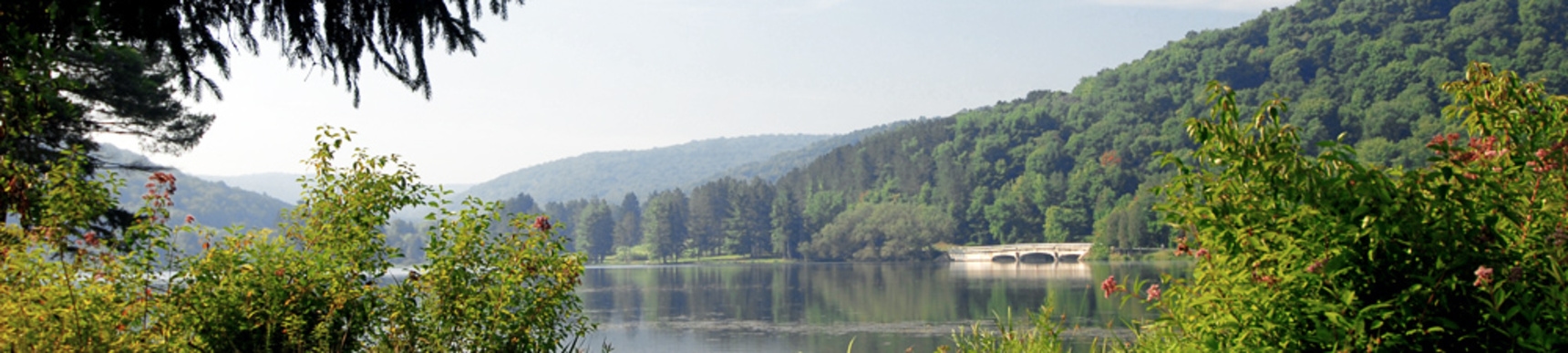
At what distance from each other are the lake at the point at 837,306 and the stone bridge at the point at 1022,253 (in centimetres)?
1011

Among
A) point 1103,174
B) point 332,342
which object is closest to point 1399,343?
point 332,342

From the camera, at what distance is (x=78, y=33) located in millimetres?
4422

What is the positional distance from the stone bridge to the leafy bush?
97194mm

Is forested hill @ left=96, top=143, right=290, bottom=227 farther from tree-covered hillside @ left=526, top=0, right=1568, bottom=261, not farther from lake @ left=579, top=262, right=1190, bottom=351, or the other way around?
lake @ left=579, top=262, right=1190, bottom=351

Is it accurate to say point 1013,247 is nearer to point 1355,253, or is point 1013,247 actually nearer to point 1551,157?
point 1551,157

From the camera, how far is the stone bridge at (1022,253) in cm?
9950

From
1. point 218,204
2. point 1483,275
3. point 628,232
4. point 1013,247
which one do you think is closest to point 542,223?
point 1483,275

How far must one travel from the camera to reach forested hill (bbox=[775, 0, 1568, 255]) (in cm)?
10888

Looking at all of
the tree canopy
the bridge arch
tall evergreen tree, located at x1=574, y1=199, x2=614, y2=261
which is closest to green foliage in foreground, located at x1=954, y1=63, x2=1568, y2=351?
the tree canopy

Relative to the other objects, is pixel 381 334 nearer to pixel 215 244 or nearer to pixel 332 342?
pixel 332 342

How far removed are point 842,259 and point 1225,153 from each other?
119 meters

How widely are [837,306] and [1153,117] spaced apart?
3615 inches

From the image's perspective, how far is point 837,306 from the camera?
51000 millimetres

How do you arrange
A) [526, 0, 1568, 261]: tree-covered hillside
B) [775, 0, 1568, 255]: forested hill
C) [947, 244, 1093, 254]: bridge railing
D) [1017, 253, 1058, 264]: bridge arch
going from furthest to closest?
1. [526, 0, 1568, 261]: tree-covered hillside
2. [775, 0, 1568, 255]: forested hill
3. [1017, 253, 1058, 264]: bridge arch
4. [947, 244, 1093, 254]: bridge railing
